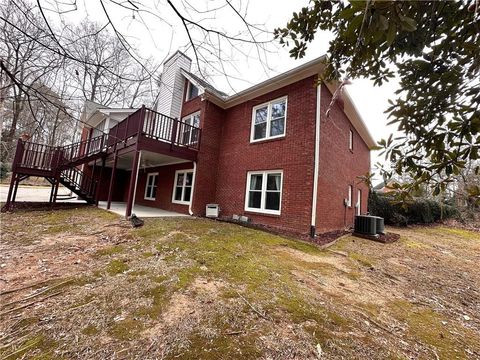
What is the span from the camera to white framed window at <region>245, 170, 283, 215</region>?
7.87m

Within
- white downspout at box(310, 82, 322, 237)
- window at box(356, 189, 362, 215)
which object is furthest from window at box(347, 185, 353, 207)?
white downspout at box(310, 82, 322, 237)

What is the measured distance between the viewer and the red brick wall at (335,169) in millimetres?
7691

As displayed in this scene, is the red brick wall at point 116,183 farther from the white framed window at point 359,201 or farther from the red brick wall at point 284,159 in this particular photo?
the white framed window at point 359,201

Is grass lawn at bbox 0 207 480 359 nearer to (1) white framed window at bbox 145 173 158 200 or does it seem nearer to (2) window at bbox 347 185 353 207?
(2) window at bbox 347 185 353 207

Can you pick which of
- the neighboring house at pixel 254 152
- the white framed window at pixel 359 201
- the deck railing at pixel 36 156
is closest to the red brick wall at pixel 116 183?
Result: the neighboring house at pixel 254 152

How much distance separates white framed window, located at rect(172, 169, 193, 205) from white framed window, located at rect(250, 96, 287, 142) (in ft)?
12.2

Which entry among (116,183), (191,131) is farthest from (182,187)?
(116,183)

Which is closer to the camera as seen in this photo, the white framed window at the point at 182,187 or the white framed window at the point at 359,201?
the white framed window at the point at 182,187

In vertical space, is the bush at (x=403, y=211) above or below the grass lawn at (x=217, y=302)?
above

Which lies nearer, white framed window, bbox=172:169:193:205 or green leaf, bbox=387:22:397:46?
green leaf, bbox=387:22:397:46

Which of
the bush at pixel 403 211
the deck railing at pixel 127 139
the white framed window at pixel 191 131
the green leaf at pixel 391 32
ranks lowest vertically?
the bush at pixel 403 211

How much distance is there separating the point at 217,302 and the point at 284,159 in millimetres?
5985

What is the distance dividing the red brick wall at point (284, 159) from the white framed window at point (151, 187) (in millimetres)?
4622

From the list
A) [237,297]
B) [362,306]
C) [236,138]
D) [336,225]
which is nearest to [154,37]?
[237,297]
